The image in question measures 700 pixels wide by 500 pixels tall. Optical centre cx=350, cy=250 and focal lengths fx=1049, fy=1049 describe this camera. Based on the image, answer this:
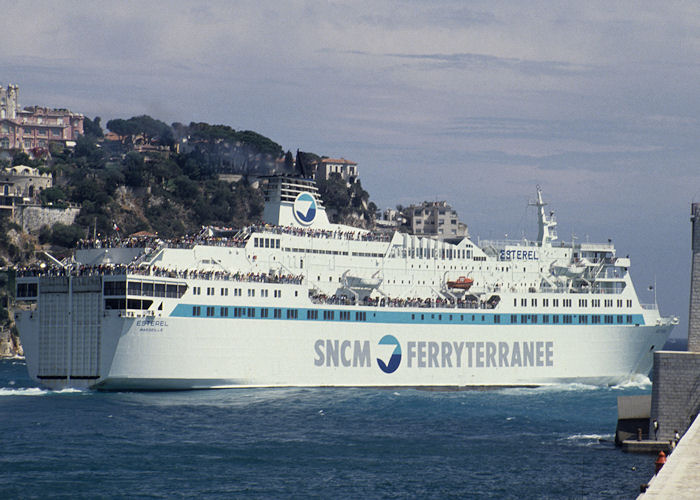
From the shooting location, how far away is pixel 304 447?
38.4m

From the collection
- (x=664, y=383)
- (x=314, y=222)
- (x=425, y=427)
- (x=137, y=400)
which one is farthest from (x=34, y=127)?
(x=664, y=383)

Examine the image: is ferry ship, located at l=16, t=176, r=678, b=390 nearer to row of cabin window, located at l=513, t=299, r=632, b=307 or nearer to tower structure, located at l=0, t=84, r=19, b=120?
row of cabin window, located at l=513, t=299, r=632, b=307

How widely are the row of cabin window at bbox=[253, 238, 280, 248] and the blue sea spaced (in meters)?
8.81

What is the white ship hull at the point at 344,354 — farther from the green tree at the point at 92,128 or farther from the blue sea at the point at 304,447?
the green tree at the point at 92,128

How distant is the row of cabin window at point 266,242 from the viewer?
58.3 meters

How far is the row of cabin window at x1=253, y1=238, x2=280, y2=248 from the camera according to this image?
58.3m

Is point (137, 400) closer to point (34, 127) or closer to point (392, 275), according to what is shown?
point (392, 275)

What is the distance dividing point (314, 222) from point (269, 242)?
4.71 metres

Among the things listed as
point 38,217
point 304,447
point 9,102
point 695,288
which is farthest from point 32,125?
point 695,288

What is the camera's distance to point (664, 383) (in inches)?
1406

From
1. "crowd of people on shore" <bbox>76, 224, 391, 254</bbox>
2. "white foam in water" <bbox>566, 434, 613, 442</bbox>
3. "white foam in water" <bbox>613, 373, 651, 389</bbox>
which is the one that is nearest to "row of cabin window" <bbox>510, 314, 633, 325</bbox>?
"white foam in water" <bbox>613, 373, 651, 389</bbox>

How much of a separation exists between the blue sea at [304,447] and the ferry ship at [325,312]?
6.07ft

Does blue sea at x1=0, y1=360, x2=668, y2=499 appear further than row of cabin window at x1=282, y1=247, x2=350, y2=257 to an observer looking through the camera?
No

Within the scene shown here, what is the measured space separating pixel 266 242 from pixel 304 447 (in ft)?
71.8
